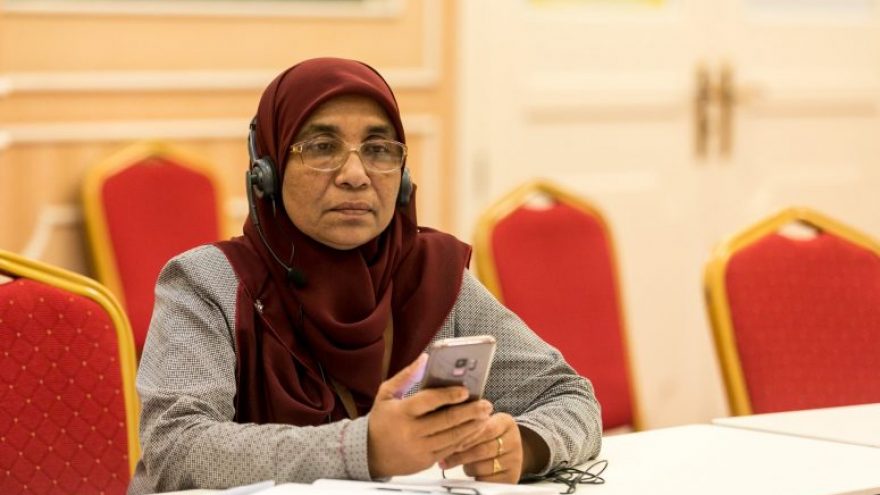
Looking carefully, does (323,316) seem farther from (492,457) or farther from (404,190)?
(492,457)

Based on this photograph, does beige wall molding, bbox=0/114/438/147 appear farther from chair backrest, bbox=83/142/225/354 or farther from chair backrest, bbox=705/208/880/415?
chair backrest, bbox=705/208/880/415

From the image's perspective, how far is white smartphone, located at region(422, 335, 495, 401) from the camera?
165 centimetres

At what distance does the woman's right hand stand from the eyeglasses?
461 mm

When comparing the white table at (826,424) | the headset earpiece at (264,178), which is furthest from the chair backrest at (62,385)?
the white table at (826,424)

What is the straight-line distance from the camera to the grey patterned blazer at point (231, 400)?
70.4 inches

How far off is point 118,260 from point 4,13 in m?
0.73

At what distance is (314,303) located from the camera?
2072 mm

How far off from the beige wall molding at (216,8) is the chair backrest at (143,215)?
387 millimetres

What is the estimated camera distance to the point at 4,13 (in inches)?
150

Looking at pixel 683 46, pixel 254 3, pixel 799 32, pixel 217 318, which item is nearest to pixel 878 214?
pixel 799 32

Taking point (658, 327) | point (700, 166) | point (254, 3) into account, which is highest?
point (254, 3)

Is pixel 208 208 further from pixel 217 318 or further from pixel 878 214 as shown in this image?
pixel 878 214

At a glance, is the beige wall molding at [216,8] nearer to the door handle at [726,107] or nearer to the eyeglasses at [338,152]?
the door handle at [726,107]

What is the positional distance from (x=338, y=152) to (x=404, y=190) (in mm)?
151
